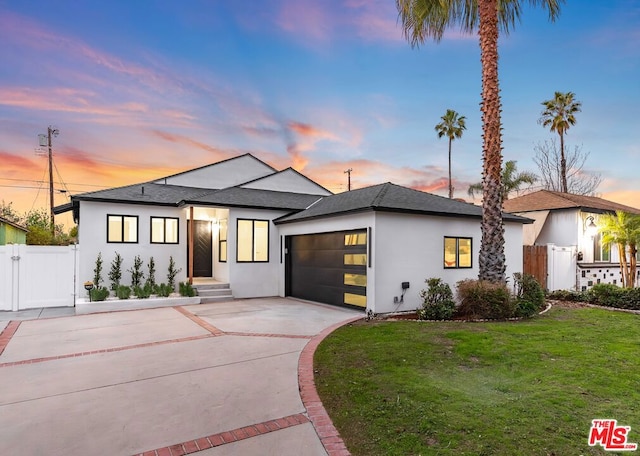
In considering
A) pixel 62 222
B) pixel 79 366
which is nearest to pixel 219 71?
pixel 79 366

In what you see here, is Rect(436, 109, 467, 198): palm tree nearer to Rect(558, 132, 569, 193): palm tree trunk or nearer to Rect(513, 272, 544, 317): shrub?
Rect(558, 132, 569, 193): palm tree trunk

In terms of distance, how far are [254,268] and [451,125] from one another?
80.6ft

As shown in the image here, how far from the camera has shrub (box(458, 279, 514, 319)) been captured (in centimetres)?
854

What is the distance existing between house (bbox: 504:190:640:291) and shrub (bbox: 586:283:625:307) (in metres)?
2.30

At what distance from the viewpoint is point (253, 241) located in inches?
529

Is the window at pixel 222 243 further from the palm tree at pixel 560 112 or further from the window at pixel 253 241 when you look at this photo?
the palm tree at pixel 560 112

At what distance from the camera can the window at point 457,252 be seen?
10766 millimetres

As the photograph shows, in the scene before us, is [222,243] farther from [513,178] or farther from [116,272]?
[513,178]

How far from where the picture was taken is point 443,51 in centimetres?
1413

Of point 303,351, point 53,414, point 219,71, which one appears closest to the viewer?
point 53,414

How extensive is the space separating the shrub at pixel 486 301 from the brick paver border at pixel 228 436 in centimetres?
636

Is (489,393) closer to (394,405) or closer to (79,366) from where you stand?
(394,405)

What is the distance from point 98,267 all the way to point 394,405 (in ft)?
38.7

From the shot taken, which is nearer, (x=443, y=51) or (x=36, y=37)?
(x=36, y=37)
